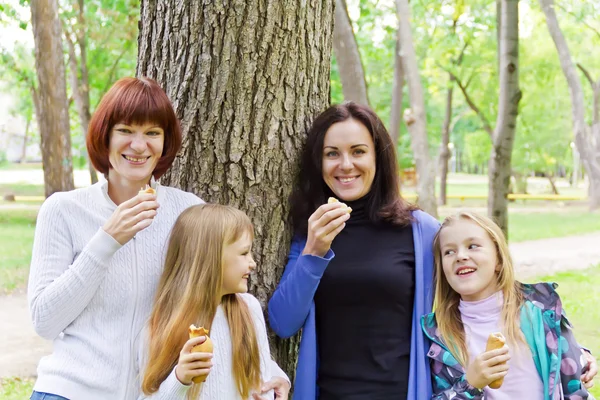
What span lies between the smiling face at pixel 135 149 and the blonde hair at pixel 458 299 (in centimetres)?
124

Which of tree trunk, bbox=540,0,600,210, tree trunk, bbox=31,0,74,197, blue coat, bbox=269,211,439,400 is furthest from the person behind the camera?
tree trunk, bbox=540,0,600,210

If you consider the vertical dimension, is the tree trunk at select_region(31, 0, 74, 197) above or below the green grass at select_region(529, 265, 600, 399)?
above

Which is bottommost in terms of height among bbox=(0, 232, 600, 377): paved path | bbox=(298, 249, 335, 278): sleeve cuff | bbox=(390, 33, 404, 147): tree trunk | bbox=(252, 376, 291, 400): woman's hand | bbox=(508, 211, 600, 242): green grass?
bbox=(508, 211, 600, 242): green grass

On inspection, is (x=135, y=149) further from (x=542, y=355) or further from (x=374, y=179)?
(x=542, y=355)

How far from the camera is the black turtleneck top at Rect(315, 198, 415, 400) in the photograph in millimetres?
2795

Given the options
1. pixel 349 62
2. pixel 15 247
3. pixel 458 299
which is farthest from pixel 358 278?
pixel 15 247

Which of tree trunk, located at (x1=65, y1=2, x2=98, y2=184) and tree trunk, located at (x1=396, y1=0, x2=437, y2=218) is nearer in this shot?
tree trunk, located at (x1=396, y1=0, x2=437, y2=218)

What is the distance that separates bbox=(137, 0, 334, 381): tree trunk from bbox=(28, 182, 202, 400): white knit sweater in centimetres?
64

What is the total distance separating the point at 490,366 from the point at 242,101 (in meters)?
1.55

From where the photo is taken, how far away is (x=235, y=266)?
2.54 metres

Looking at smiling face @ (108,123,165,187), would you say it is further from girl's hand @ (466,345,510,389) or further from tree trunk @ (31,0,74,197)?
tree trunk @ (31,0,74,197)

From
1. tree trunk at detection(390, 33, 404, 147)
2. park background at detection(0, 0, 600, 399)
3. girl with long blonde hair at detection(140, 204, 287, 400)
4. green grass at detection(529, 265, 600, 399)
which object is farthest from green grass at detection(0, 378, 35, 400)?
tree trunk at detection(390, 33, 404, 147)

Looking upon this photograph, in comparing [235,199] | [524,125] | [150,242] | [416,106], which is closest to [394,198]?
[235,199]

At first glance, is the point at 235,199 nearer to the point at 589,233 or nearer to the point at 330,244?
the point at 330,244
